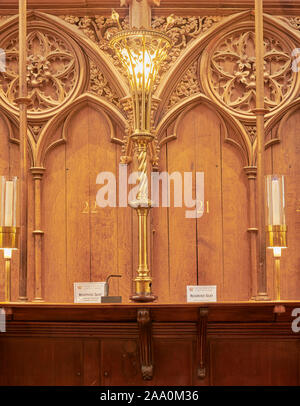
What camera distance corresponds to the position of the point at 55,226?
18.0 ft

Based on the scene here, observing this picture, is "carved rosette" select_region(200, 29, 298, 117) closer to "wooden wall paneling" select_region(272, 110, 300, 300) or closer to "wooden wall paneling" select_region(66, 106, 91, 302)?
"wooden wall paneling" select_region(272, 110, 300, 300)

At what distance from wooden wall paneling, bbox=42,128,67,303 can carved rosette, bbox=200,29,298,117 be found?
1430mm

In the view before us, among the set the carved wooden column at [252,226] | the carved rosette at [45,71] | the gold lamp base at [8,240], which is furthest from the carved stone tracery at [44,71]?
the carved wooden column at [252,226]

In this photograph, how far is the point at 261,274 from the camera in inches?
178

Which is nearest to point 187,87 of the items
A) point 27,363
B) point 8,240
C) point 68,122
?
Result: point 68,122

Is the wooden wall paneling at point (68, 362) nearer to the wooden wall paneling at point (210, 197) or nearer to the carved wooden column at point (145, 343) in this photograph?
the carved wooden column at point (145, 343)

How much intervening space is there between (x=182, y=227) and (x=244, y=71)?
4.75 ft

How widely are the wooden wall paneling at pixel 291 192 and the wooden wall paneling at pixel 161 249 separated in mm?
964

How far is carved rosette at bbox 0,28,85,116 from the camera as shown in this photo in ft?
18.2

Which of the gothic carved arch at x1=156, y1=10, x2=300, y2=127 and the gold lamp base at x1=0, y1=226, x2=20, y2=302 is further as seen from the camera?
the gothic carved arch at x1=156, y1=10, x2=300, y2=127

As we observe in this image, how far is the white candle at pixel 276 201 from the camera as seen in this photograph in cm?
452

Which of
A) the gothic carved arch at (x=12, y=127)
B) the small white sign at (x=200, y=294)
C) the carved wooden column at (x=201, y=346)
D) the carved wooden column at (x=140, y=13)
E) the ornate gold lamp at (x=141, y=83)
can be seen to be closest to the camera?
the carved wooden column at (x=201, y=346)

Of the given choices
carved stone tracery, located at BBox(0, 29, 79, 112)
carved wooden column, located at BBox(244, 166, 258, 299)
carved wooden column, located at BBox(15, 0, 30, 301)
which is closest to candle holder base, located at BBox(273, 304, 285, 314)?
carved wooden column, located at BBox(244, 166, 258, 299)

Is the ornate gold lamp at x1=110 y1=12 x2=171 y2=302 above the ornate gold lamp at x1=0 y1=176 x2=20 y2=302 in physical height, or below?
above
